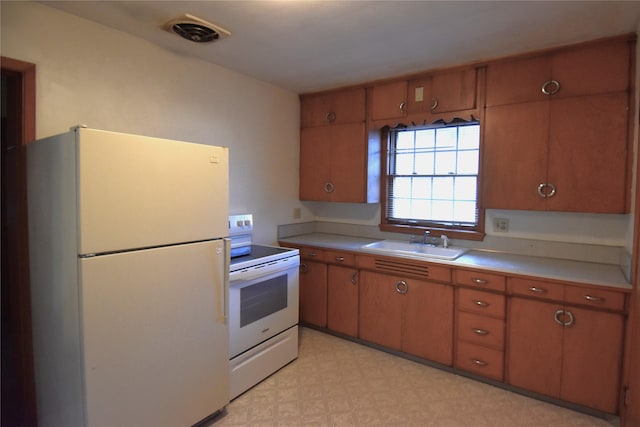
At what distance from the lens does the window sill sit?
9.86 ft

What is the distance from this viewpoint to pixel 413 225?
3.40m

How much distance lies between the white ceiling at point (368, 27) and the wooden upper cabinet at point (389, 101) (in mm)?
310

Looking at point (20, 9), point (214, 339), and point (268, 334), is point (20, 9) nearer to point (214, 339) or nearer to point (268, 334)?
point (214, 339)

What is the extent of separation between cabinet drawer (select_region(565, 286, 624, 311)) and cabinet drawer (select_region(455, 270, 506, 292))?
37cm

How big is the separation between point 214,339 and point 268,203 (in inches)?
63.4

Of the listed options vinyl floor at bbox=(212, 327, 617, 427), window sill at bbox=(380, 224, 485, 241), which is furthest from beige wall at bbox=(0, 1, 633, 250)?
vinyl floor at bbox=(212, 327, 617, 427)

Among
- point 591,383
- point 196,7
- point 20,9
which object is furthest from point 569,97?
point 20,9

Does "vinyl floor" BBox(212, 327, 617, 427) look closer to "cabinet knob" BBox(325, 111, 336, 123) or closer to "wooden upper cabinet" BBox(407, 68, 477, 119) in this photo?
"wooden upper cabinet" BBox(407, 68, 477, 119)

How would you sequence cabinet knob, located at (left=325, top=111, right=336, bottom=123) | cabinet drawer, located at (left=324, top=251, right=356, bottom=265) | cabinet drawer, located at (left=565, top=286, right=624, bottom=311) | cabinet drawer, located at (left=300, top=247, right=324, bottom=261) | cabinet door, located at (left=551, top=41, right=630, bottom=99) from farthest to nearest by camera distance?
cabinet knob, located at (left=325, top=111, right=336, bottom=123) → cabinet drawer, located at (left=300, top=247, right=324, bottom=261) → cabinet drawer, located at (left=324, top=251, right=356, bottom=265) → cabinet door, located at (left=551, top=41, right=630, bottom=99) → cabinet drawer, located at (left=565, top=286, right=624, bottom=311)

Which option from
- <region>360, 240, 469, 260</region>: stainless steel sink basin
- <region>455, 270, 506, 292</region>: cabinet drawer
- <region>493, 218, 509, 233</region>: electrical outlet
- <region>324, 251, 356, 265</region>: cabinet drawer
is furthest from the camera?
<region>324, 251, 356, 265</region>: cabinet drawer

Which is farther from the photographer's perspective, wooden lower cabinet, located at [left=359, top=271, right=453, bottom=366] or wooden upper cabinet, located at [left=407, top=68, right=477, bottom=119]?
wooden upper cabinet, located at [left=407, top=68, right=477, bottom=119]

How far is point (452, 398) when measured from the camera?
2.37 meters

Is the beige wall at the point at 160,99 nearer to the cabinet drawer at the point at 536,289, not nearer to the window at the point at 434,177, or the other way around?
the window at the point at 434,177

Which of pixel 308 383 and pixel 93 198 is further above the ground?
pixel 93 198
